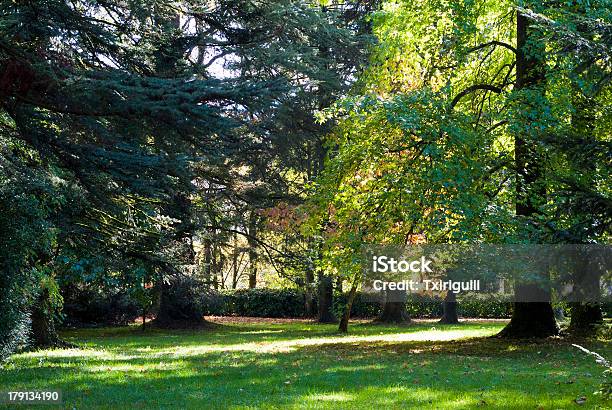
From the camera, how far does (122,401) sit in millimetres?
8328

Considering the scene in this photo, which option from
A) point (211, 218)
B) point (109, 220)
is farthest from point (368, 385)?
point (211, 218)

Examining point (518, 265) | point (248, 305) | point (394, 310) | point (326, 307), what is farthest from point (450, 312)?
point (518, 265)

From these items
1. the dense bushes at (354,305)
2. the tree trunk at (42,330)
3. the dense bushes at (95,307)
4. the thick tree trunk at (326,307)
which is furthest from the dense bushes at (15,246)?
the thick tree trunk at (326,307)

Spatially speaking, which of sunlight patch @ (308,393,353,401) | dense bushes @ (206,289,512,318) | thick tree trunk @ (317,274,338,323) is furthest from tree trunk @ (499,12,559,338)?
thick tree trunk @ (317,274,338,323)

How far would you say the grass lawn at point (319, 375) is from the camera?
8305 millimetres

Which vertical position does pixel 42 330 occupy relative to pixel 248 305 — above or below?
below

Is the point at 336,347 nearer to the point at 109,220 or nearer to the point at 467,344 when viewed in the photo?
the point at 467,344

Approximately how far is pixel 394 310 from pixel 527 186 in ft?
48.8

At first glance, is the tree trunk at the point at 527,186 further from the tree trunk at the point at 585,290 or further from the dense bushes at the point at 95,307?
the dense bushes at the point at 95,307

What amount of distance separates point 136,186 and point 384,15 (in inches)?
412

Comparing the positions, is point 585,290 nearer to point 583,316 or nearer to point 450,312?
point 583,316

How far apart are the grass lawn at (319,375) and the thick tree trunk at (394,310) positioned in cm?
1062

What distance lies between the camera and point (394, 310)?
2878 centimetres

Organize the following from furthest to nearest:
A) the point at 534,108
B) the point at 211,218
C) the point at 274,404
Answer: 1. the point at 211,218
2. the point at 534,108
3. the point at 274,404
